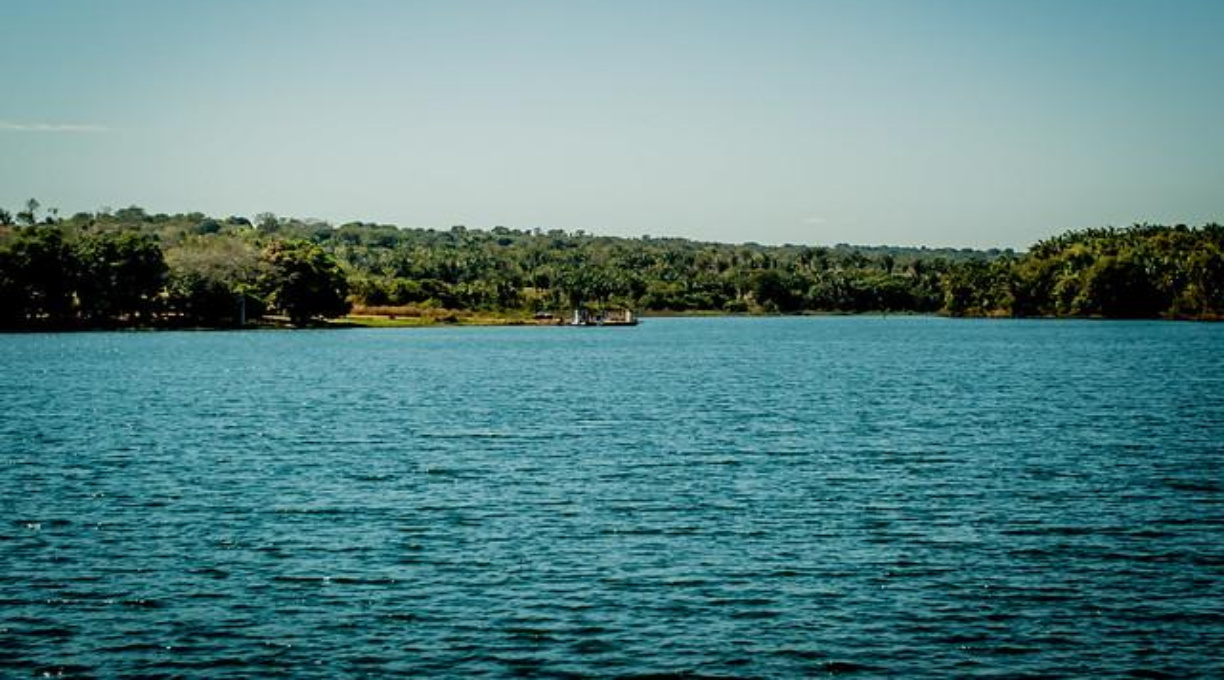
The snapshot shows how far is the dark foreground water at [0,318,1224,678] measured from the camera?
83.8 ft

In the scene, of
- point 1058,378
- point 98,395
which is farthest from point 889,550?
point 1058,378

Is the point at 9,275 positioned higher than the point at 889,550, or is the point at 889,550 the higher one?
the point at 9,275

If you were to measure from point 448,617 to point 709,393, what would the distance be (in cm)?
6525

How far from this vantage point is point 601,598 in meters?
29.2

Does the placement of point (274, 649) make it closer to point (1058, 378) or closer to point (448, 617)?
point (448, 617)

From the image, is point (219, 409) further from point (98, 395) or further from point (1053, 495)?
point (1053, 495)

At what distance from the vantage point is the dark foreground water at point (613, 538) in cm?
2553

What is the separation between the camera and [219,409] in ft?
256

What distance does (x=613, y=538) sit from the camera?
35938mm

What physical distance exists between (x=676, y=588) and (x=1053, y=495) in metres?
20.2

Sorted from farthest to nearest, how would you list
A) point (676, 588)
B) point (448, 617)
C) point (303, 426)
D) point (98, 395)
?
point (98, 395) < point (303, 426) < point (676, 588) < point (448, 617)

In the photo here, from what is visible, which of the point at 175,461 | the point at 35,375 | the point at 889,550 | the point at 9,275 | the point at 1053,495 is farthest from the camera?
the point at 9,275

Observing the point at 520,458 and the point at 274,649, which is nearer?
the point at 274,649

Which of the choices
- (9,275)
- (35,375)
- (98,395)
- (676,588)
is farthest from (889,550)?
(9,275)
